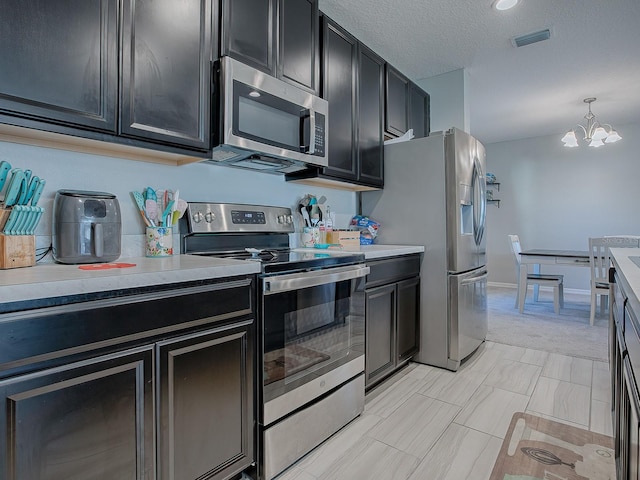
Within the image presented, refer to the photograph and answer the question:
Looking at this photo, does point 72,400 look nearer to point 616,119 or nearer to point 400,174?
point 400,174

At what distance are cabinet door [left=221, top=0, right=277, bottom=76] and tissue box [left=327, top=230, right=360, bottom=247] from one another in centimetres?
112

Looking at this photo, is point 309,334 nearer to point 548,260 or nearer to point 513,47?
point 513,47

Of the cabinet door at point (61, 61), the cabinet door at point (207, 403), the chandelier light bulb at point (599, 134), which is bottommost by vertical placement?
the cabinet door at point (207, 403)

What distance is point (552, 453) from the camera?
160 cm

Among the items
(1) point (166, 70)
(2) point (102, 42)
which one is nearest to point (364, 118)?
(1) point (166, 70)

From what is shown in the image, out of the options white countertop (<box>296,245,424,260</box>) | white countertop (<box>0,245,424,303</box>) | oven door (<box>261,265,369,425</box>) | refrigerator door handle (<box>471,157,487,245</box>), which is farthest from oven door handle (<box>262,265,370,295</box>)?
refrigerator door handle (<box>471,157,487,245</box>)

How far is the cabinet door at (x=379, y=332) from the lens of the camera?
211 centimetres

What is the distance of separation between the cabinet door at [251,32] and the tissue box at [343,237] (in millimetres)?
1120

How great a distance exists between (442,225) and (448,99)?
160 cm

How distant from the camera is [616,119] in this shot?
4.91 metres

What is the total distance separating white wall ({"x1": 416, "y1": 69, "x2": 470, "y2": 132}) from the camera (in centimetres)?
335

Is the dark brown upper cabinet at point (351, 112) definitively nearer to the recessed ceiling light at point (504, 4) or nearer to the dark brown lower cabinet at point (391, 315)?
the dark brown lower cabinet at point (391, 315)

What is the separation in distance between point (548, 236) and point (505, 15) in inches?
174

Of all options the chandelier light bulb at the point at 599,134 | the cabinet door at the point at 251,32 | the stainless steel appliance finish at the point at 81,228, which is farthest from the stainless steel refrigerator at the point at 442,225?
the chandelier light bulb at the point at 599,134
